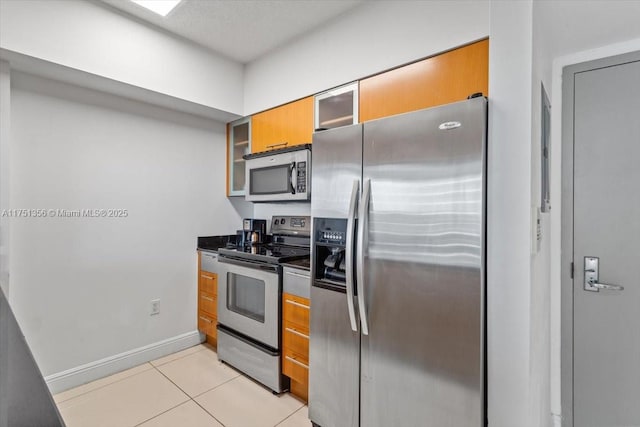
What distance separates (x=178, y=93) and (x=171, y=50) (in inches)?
13.0

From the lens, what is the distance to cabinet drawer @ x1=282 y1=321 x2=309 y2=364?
201 cm

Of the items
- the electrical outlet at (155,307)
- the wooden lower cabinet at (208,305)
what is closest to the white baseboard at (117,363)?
the wooden lower cabinet at (208,305)

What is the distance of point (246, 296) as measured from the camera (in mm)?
2461

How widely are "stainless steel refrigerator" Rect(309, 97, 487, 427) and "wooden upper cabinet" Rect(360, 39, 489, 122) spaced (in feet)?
1.55

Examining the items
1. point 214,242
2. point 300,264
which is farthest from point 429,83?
point 214,242

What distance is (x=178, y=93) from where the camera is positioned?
2.52 meters

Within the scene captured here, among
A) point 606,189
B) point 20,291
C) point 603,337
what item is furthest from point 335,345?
point 20,291

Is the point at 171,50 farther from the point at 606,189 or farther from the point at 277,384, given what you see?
the point at 606,189

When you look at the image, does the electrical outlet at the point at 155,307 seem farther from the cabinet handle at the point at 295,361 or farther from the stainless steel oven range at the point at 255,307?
the cabinet handle at the point at 295,361

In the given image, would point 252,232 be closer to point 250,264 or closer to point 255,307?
point 250,264

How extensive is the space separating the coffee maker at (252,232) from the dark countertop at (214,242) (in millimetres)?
103

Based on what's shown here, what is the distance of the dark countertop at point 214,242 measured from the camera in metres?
3.02

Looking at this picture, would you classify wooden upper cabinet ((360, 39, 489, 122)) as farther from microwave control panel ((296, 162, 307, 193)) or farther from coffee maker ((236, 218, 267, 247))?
coffee maker ((236, 218, 267, 247))

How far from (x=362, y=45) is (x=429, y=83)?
598 millimetres
